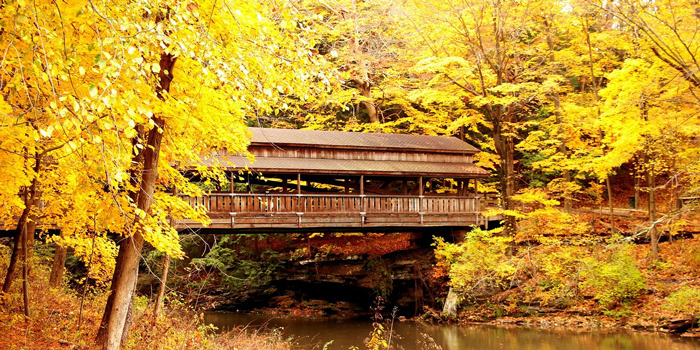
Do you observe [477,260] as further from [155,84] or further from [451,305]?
[155,84]

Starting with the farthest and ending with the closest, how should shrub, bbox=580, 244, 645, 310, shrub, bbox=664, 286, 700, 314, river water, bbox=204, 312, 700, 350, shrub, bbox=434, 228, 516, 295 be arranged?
shrub, bbox=434, 228, 516, 295, shrub, bbox=580, 244, 645, 310, shrub, bbox=664, 286, 700, 314, river water, bbox=204, 312, 700, 350

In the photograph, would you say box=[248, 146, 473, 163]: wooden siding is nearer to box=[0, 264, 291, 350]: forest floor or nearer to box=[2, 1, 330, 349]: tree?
box=[0, 264, 291, 350]: forest floor

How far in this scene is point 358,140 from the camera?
16516 millimetres

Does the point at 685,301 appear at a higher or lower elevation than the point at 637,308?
higher

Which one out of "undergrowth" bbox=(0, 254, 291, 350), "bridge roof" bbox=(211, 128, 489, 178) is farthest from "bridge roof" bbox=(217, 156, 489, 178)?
"undergrowth" bbox=(0, 254, 291, 350)

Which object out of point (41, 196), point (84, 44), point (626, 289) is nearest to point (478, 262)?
point (626, 289)

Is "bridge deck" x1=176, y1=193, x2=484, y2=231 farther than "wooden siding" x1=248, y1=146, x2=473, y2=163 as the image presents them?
No

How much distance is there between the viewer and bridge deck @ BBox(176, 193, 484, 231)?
47.2 ft

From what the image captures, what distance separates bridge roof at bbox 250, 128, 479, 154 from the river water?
17.1 feet

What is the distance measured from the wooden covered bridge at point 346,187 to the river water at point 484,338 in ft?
9.66

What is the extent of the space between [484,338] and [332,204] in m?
5.61

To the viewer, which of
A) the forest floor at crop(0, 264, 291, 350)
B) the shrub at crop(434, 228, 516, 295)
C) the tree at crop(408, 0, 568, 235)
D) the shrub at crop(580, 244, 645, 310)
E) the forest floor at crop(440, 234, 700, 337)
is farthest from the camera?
the tree at crop(408, 0, 568, 235)

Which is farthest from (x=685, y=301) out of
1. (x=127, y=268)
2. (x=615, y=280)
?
(x=127, y=268)

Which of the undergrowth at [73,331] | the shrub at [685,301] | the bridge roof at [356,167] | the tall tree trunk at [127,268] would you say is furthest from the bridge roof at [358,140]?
the tall tree trunk at [127,268]
